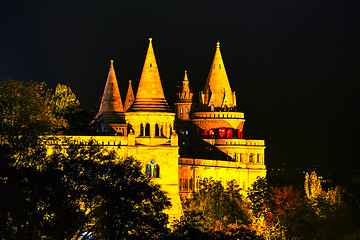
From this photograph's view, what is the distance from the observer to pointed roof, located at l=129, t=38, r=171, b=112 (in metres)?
83.4

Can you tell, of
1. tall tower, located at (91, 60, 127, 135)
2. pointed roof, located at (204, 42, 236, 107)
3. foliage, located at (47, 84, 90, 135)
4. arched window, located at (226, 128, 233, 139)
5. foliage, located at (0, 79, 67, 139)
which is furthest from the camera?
pointed roof, located at (204, 42, 236, 107)

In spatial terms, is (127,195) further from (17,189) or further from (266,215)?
(266,215)

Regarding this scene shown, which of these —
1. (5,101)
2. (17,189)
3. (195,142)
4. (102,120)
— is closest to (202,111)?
(195,142)

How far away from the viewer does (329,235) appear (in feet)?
231

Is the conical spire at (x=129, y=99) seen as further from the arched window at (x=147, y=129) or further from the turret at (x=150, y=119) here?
the arched window at (x=147, y=129)

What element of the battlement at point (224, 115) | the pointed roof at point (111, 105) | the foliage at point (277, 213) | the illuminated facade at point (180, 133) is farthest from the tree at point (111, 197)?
the battlement at point (224, 115)

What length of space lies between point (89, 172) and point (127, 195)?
2.44 meters

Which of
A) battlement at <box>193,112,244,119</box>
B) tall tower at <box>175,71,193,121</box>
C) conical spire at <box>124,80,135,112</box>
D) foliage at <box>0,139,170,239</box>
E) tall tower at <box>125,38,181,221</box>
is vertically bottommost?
foliage at <box>0,139,170,239</box>

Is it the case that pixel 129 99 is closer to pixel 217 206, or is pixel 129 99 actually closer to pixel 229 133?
pixel 229 133

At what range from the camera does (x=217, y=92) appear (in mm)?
119000

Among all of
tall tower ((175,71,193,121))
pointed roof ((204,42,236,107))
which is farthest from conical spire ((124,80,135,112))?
tall tower ((175,71,193,121))

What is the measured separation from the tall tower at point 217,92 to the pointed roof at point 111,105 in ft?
79.6

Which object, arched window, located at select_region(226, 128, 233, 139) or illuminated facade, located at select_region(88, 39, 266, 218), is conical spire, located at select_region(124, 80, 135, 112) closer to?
illuminated facade, located at select_region(88, 39, 266, 218)

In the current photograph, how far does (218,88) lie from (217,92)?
0.52 meters
